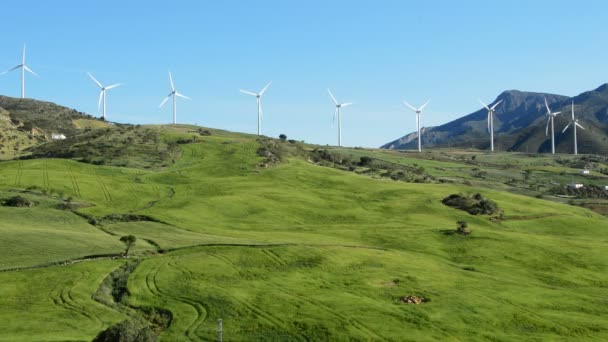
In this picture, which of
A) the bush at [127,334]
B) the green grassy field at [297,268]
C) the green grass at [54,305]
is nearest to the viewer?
the bush at [127,334]

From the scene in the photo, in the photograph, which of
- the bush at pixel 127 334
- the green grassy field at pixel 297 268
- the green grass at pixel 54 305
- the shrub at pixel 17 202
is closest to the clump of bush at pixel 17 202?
the shrub at pixel 17 202

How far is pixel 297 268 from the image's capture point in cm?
9075

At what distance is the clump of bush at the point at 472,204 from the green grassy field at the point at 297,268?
427cm

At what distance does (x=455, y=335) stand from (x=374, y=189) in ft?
423

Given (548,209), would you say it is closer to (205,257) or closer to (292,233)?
(292,233)

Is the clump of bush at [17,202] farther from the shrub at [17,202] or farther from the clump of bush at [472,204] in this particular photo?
the clump of bush at [472,204]

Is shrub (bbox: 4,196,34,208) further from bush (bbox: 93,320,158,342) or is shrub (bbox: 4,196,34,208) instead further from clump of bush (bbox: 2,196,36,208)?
bush (bbox: 93,320,158,342)

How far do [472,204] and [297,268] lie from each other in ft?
299

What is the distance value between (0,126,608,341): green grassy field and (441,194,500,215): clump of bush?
168 inches

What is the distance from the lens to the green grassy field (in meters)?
67.6

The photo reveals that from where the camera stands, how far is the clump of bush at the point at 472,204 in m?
167

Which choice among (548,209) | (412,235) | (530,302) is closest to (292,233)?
(412,235)

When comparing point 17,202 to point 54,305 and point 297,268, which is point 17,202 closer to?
point 54,305

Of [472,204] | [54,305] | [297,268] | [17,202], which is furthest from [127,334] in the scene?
[472,204]
